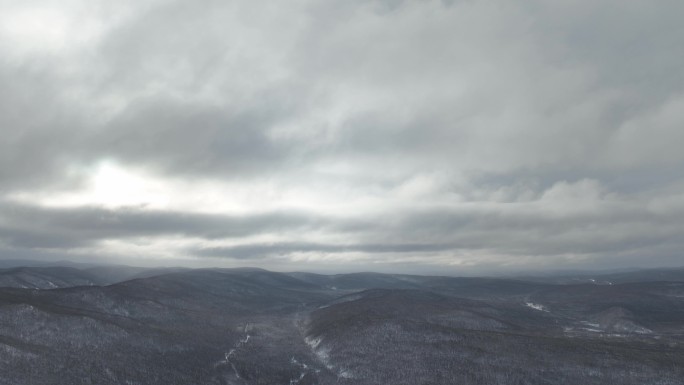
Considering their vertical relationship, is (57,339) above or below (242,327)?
above

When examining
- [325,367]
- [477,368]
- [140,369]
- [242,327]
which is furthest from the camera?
[242,327]

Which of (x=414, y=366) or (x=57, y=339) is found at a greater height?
(x=57, y=339)

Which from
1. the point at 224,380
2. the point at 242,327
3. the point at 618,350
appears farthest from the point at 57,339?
the point at 618,350

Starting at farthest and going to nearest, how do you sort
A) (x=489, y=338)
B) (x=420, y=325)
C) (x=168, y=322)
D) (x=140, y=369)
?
(x=168, y=322)
(x=420, y=325)
(x=489, y=338)
(x=140, y=369)

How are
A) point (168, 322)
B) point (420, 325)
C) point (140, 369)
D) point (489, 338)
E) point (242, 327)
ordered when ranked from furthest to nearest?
point (242, 327), point (168, 322), point (420, 325), point (489, 338), point (140, 369)

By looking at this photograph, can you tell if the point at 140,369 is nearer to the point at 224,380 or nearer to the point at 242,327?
the point at 224,380

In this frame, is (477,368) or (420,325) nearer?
(477,368)

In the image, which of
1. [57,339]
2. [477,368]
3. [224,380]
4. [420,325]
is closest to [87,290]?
[57,339]

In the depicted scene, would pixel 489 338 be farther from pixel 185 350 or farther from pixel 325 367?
pixel 185 350

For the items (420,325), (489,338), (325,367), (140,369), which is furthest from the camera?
(420,325)

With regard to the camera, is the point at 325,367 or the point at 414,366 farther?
the point at 325,367
